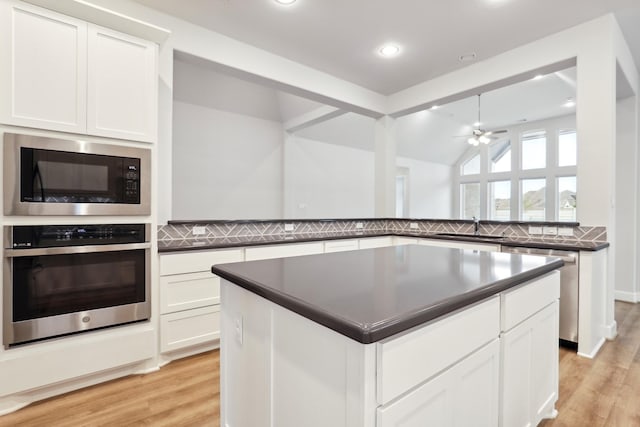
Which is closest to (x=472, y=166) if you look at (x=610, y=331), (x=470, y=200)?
(x=470, y=200)

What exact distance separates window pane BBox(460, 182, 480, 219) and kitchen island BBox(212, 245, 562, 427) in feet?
28.2

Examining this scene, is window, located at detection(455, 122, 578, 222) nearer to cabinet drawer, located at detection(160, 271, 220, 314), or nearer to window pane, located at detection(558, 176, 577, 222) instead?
window pane, located at detection(558, 176, 577, 222)

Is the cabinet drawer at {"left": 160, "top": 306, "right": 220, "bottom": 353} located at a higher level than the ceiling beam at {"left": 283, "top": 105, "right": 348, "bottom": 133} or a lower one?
lower

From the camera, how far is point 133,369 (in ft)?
7.25

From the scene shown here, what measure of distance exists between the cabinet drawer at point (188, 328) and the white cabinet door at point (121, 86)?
4.36ft

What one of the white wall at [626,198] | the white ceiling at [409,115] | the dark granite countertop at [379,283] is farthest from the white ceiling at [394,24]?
the dark granite countertop at [379,283]

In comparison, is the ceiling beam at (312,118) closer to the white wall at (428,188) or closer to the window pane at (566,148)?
the white wall at (428,188)

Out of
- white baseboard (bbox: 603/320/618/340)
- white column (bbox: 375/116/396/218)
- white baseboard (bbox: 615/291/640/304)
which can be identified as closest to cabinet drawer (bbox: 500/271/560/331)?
white baseboard (bbox: 603/320/618/340)

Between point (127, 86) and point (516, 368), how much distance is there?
2742 millimetres

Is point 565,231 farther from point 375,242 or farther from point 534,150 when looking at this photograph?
point 534,150

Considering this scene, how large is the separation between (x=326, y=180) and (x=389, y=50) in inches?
140

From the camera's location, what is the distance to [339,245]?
3.54 metres

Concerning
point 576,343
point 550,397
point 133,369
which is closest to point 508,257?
point 550,397

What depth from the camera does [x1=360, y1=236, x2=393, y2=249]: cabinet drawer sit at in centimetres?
386
